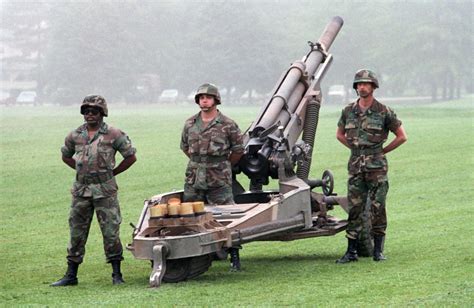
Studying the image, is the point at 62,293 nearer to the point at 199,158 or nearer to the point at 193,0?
the point at 199,158

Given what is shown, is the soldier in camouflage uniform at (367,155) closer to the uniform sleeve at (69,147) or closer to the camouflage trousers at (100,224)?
the camouflage trousers at (100,224)

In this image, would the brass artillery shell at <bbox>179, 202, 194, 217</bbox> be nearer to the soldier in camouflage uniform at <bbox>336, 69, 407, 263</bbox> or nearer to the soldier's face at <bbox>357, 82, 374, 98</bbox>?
the soldier in camouflage uniform at <bbox>336, 69, 407, 263</bbox>

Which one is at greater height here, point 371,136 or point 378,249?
point 371,136

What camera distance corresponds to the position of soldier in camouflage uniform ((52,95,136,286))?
13812 mm

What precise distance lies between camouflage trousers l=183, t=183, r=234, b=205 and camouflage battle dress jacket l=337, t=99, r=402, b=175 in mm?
1366

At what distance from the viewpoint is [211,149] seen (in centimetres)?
1474

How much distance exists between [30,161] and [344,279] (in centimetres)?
2170

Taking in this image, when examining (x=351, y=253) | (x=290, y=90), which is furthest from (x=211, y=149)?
(x=290, y=90)

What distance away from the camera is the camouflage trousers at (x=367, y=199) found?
15133mm

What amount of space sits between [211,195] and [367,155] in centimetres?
174

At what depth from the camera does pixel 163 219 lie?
44.8ft

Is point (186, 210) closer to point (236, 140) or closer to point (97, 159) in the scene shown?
point (97, 159)

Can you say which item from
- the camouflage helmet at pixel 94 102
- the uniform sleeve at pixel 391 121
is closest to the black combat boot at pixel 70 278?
the camouflage helmet at pixel 94 102

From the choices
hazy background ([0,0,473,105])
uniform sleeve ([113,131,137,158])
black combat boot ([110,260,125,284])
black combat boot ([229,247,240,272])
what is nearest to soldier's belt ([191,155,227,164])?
black combat boot ([229,247,240,272])
